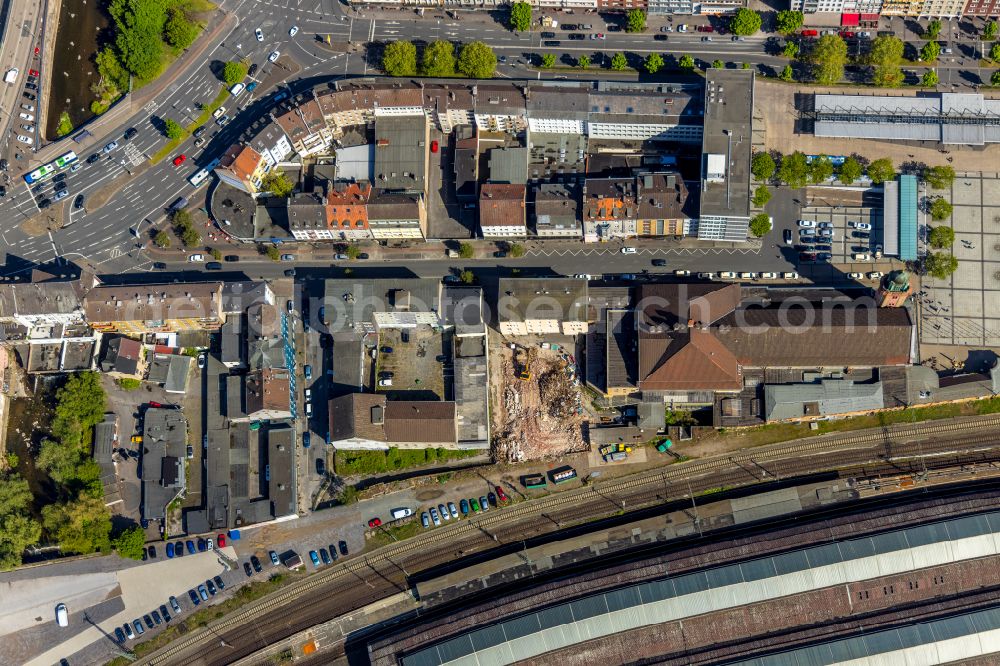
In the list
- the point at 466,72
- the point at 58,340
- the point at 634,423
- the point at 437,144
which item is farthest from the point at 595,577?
the point at 58,340

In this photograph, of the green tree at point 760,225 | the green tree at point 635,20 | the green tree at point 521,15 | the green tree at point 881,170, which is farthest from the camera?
the green tree at point 635,20

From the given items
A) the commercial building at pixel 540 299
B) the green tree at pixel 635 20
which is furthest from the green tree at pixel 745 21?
the commercial building at pixel 540 299

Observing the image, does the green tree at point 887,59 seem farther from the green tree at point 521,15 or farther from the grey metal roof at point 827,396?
the green tree at point 521,15

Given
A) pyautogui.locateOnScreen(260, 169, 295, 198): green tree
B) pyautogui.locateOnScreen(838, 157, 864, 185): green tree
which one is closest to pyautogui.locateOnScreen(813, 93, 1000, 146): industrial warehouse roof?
pyautogui.locateOnScreen(838, 157, 864, 185): green tree

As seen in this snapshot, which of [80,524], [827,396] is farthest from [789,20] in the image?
[80,524]

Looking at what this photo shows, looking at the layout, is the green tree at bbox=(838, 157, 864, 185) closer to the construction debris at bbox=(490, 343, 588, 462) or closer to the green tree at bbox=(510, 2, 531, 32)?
the construction debris at bbox=(490, 343, 588, 462)

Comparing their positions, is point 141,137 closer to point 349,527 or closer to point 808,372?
point 349,527
